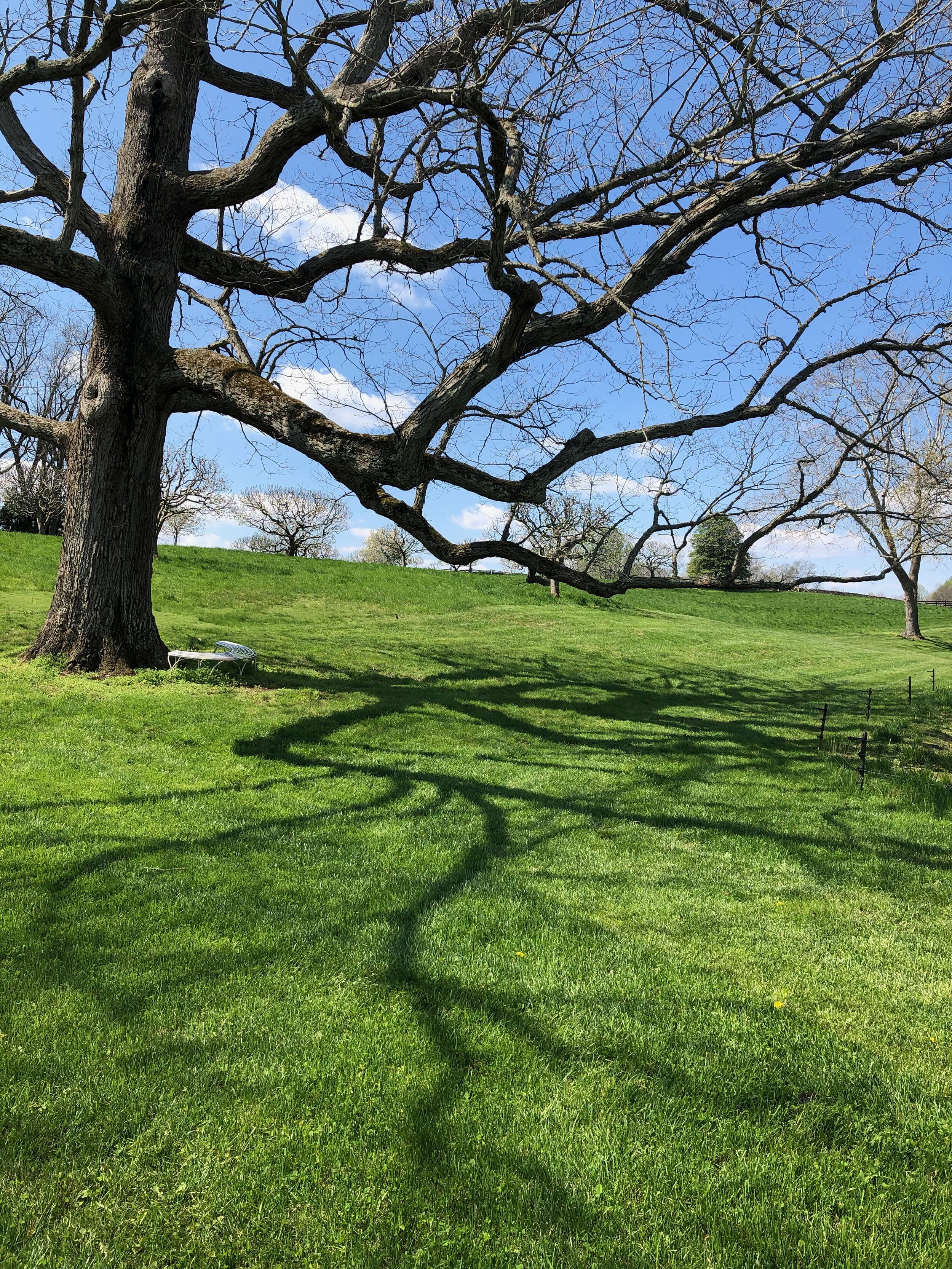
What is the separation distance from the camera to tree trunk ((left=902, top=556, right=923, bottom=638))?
103 ft

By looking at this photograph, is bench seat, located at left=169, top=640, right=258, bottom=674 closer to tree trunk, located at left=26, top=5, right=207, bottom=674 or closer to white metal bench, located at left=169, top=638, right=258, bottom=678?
white metal bench, located at left=169, top=638, right=258, bottom=678

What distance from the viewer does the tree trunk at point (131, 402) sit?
961 centimetres

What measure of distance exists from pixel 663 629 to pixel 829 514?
51.5 feet

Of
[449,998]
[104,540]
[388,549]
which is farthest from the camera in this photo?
[388,549]

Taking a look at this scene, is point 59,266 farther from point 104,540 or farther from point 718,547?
point 718,547

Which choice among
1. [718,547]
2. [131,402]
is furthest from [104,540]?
[718,547]

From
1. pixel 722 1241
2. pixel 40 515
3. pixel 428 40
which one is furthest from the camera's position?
pixel 40 515

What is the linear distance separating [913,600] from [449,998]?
3513 centimetres

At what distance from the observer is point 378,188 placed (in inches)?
349

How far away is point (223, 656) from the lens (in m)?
10.1

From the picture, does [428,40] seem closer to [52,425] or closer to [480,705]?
[52,425]

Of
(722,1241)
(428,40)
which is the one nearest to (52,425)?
(428,40)

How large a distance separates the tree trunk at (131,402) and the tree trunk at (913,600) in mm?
30566

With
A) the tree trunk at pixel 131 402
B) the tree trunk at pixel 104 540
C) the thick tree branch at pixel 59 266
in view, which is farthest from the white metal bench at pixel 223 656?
the thick tree branch at pixel 59 266
